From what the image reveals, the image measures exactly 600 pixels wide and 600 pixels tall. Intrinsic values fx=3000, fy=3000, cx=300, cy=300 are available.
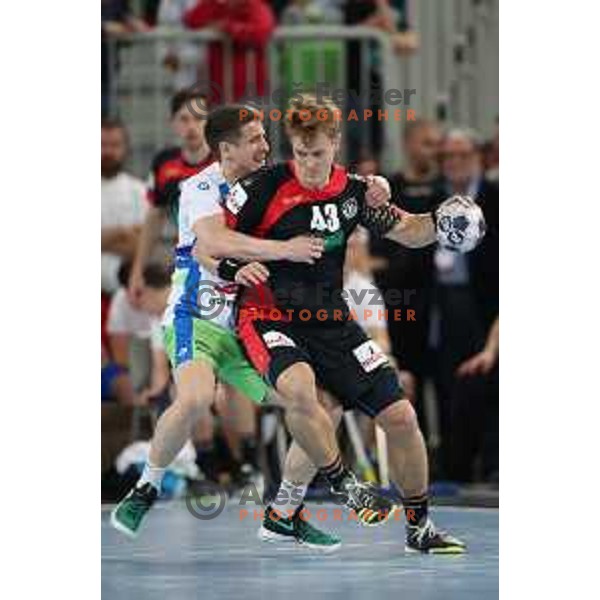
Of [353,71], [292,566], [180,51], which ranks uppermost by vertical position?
[180,51]

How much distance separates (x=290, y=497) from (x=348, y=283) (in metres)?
1.28

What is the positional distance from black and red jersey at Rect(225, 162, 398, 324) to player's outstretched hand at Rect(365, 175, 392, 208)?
3 cm

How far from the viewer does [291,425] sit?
1281 cm

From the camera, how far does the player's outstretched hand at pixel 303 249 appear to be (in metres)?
12.6

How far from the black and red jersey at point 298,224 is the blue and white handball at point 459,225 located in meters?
0.32

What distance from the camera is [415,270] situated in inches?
615

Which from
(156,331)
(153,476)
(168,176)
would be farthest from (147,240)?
(153,476)

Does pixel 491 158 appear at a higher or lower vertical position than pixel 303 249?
higher

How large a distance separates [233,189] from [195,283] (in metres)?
0.61

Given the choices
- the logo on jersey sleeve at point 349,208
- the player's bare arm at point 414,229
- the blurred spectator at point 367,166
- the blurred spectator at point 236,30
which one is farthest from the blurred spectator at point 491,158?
the logo on jersey sleeve at point 349,208

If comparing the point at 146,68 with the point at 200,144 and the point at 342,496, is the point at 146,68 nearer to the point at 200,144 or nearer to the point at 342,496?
the point at 200,144

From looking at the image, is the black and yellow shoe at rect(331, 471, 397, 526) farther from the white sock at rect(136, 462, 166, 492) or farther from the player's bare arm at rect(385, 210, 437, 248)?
the player's bare arm at rect(385, 210, 437, 248)

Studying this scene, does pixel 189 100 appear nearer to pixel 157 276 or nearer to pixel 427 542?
pixel 157 276

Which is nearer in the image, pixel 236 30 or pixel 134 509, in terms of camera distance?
pixel 134 509
